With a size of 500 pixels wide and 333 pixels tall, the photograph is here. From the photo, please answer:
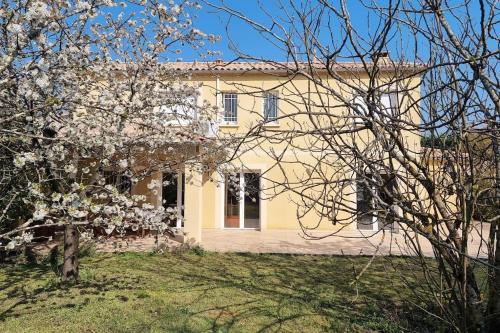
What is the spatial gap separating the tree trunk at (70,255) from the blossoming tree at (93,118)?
0.06 ft

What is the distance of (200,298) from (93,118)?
3692 mm

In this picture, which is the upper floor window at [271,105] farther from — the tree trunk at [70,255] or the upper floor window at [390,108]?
the tree trunk at [70,255]

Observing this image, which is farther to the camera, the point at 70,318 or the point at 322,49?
the point at 70,318

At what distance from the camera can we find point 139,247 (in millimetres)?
12562

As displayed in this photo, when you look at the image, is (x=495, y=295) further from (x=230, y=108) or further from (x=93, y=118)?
(x=230, y=108)

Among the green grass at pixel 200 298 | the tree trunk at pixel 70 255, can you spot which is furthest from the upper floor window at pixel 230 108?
the tree trunk at pixel 70 255

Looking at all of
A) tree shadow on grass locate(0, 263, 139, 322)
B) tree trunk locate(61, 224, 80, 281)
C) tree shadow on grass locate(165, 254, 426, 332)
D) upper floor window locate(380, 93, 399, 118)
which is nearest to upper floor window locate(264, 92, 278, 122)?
upper floor window locate(380, 93, 399, 118)

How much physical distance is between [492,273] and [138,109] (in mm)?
6519

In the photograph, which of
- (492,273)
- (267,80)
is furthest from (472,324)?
(267,80)

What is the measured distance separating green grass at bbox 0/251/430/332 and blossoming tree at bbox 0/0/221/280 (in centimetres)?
97

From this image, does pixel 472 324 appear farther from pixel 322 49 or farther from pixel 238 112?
pixel 238 112

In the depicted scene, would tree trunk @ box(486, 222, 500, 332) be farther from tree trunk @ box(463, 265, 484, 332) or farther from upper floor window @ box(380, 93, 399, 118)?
upper floor window @ box(380, 93, 399, 118)

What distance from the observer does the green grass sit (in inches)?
234

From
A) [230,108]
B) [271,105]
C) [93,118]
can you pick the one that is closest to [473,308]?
[271,105]
